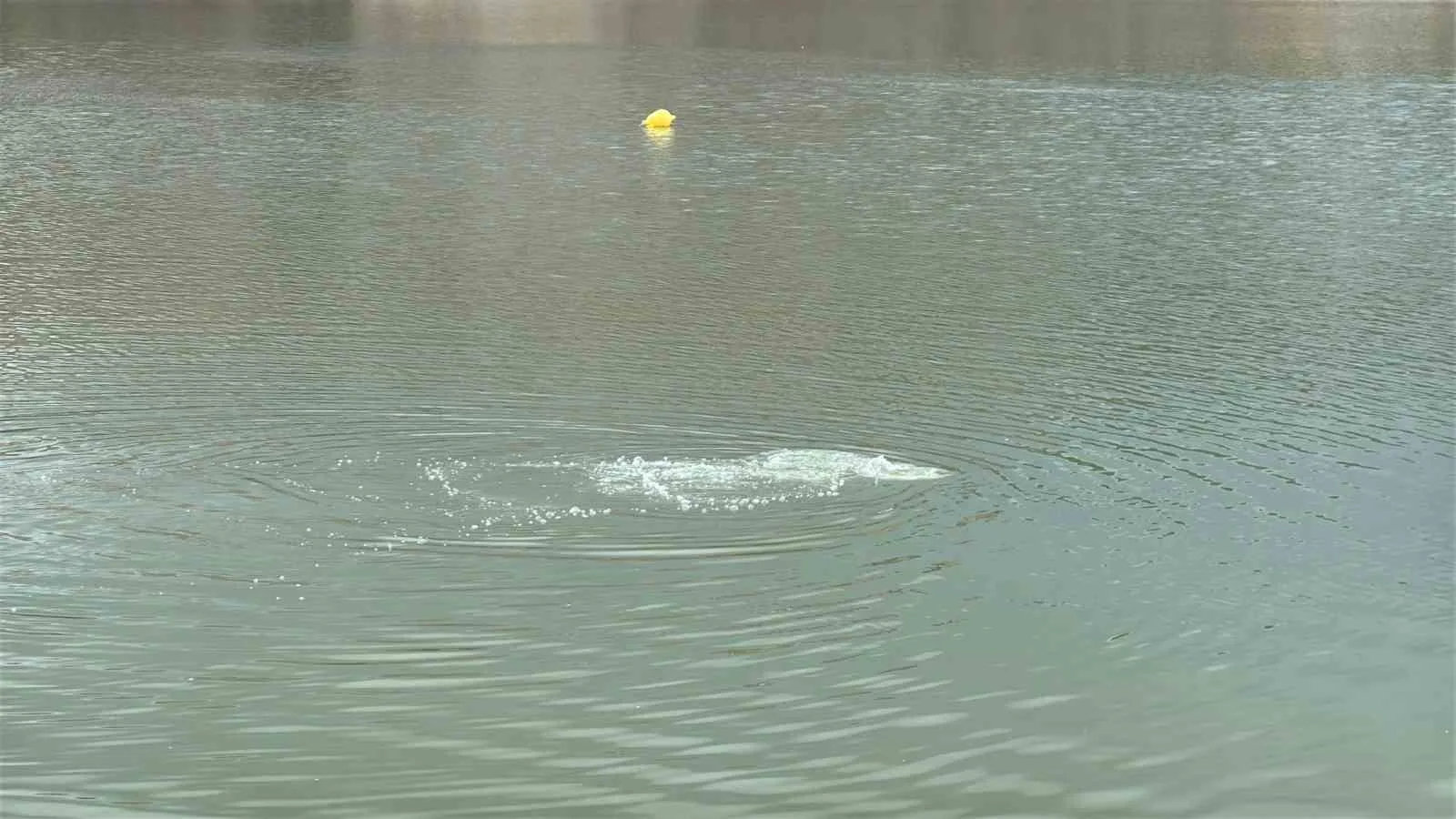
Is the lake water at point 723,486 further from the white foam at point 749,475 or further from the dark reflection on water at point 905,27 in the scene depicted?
the dark reflection on water at point 905,27

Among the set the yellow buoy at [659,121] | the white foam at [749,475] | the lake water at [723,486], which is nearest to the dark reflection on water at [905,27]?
the yellow buoy at [659,121]

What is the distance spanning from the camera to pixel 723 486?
11680 mm

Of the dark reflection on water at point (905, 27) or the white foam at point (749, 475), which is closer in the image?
the white foam at point (749, 475)

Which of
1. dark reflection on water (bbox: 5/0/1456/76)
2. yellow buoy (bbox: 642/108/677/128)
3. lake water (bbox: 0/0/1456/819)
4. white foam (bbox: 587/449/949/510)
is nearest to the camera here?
lake water (bbox: 0/0/1456/819)

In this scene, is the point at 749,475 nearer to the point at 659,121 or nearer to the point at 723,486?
the point at 723,486

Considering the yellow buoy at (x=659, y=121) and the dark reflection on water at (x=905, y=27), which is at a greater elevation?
the dark reflection on water at (x=905, y=27)

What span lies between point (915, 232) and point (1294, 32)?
1178 inches

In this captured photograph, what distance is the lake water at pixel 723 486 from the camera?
8.52m

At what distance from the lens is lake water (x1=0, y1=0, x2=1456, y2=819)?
27.9 ft

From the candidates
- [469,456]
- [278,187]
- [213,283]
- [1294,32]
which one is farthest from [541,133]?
[1294,32]

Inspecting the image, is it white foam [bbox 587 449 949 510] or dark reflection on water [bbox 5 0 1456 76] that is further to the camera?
dark reflection on water [bbox 5 0 1456 76]

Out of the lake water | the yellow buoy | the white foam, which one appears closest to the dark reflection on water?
the yellow buoy

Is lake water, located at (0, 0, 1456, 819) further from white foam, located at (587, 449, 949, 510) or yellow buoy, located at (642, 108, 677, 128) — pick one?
yellow buoy, located at (642, 108, 677, 128)

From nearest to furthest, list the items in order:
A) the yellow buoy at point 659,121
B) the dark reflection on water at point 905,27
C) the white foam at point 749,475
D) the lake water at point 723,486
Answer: the lake water at point 723,486 < the white foam at point 749,475 < the yellow buoy at point 659,121 < the dark reflection on water at point 905,27
